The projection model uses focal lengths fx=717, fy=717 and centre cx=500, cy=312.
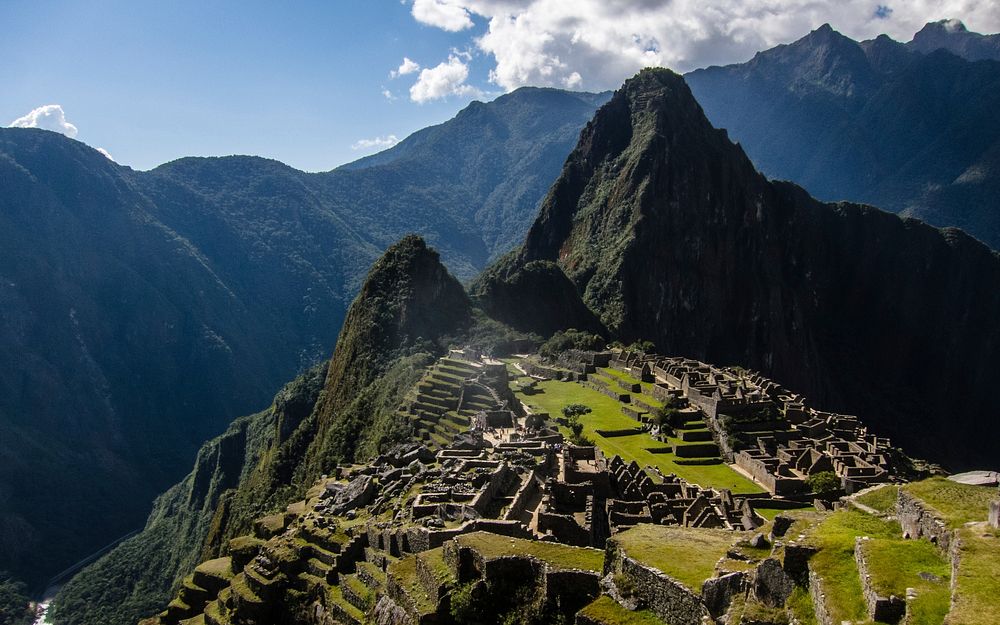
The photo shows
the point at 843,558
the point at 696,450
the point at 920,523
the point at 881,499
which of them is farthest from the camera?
the point at 696,450

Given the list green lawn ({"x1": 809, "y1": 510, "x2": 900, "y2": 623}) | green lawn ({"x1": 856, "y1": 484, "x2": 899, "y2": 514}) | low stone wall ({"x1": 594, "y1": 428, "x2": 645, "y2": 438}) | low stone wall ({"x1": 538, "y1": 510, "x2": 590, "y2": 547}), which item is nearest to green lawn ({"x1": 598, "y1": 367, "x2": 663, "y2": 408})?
low stone wall ({"x1": 594, "y1": 428, "x2": 645, "y2": 438})

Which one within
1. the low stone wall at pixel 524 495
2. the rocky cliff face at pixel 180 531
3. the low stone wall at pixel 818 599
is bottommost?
the rocky cliff face at pixel 180 531

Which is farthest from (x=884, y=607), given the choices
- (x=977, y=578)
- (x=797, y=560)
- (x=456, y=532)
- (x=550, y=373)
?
(x=550, y=373)

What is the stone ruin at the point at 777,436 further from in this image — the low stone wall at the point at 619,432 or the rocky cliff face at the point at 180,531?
the rocky cliff face at the point at 180,531

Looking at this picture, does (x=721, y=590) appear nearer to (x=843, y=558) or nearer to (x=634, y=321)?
(x=843, y=558)

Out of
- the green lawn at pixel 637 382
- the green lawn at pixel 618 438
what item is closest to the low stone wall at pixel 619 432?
the green lawn at pixel 618 438

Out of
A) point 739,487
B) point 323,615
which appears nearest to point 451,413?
point 739,487
